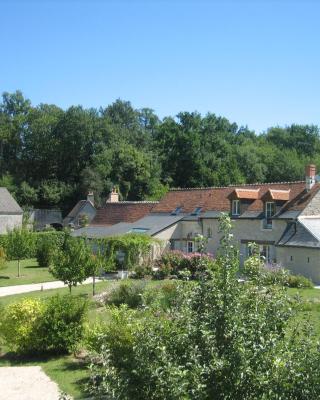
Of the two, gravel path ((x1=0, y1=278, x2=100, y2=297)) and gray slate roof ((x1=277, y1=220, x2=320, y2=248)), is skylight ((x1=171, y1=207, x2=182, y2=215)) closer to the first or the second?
gray slate roof ((x1=277, y1=220, x2=320, y2=248))

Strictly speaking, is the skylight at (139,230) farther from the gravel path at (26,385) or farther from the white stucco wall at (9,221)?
the gravel path at (26,385)

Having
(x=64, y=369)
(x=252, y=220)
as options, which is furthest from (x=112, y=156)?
(x=64, y=369)

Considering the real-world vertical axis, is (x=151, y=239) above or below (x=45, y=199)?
below

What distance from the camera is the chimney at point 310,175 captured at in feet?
110

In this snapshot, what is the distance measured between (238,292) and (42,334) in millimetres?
10418

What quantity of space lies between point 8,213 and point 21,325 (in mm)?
46261

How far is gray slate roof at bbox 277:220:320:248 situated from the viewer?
29.9m

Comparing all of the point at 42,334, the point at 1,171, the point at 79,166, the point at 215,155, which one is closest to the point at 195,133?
the point at 215,155

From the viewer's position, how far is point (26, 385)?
1291 cm

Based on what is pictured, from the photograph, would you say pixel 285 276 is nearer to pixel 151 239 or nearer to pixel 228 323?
pixel 228 323

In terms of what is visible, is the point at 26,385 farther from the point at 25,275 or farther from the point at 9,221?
the point at 9,221

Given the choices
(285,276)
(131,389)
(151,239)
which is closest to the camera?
(131,389)

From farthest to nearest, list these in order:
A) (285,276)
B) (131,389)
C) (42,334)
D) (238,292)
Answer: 1. (42,334)
2. (285,276)
3. (238,292)
4. (131,389)

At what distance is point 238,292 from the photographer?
6.92m
